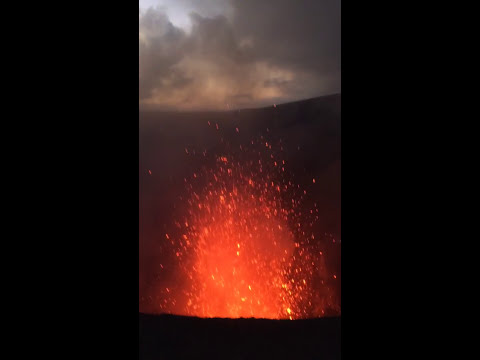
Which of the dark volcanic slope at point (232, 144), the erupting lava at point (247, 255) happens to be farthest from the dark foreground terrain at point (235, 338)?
the dark volcanic slope at point (232, 144)

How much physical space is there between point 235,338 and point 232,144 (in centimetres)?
541

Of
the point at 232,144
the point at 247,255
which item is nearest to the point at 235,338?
the point at 247,255

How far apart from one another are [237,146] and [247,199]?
1.21 metres

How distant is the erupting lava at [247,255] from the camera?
23.1 ft

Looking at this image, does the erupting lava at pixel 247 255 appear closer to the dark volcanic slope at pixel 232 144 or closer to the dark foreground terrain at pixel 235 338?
the dark volcanic slope at pixel 232 144

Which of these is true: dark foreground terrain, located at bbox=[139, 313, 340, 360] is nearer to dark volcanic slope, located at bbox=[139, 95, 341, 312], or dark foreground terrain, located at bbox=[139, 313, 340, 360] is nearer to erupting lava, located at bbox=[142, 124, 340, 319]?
erupting lava, located at bbox=[142, 124, 340, 319]

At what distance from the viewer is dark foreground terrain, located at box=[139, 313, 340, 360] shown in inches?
132

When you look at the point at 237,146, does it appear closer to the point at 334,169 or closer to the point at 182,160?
the point at 182,160

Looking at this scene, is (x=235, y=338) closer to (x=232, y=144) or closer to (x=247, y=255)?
(x=247, y=255)

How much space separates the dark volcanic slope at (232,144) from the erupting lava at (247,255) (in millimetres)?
231

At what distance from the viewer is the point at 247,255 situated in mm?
7336

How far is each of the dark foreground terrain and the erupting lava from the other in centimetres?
327
